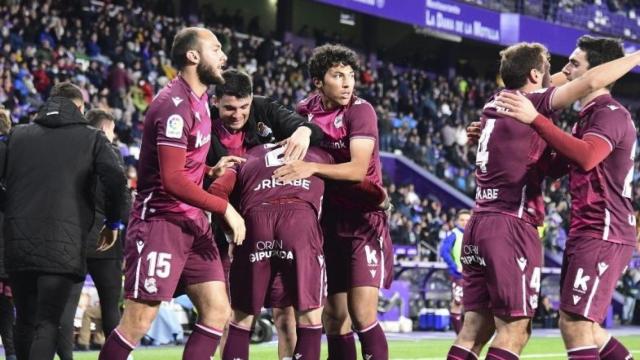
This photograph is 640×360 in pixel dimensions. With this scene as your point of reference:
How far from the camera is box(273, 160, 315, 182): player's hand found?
6836 millimetres

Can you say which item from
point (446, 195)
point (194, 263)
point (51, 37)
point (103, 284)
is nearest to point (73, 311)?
point (103, 284)

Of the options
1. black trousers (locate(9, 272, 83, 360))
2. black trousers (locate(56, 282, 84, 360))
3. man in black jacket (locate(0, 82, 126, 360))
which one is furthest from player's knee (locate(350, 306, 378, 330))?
black trousers (locate(56, 282, 84, 360))

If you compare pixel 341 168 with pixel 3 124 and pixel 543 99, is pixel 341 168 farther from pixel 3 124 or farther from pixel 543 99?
pixel 3 124

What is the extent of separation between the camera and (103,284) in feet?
29.4

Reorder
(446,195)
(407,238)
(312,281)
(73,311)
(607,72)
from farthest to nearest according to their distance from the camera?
(446,195) → (407,238) → (73,311) → (312,281) → (607,72)

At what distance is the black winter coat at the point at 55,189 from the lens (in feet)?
22.8

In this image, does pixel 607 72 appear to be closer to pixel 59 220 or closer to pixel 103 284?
pixel 59 220

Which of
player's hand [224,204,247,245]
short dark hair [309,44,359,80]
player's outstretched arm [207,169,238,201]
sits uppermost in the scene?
short dark hair [309,44,359,80]

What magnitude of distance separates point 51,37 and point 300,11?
51.1 ft

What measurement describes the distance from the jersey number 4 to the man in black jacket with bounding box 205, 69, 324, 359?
1.02 m

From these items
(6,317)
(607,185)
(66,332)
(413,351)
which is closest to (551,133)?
(607,185)

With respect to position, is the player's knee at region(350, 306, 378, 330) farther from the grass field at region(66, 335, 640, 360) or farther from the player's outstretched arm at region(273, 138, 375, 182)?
the grass field at region(66, 335, 640, 360)

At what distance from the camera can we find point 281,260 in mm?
7016

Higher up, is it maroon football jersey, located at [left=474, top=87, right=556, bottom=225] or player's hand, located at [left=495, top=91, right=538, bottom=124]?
player's hand, located at [left=495, top=91, right=538, bottom=124]
